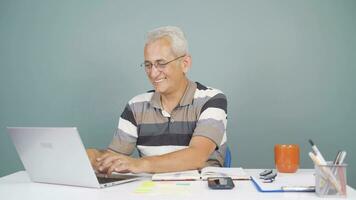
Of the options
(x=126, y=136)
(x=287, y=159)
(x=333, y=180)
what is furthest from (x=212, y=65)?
(x=333, y=180)

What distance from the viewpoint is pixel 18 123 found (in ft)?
9.56

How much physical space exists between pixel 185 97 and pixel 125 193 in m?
0.89

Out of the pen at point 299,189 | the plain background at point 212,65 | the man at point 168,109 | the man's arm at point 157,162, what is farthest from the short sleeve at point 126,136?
the pen at point 299,189

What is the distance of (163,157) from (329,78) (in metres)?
1.60

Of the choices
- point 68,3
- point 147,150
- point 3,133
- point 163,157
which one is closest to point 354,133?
point 147,150

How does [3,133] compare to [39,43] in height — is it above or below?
below

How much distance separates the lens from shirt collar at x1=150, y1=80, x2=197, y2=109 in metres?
2.02

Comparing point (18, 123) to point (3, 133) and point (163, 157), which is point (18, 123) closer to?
point (3, 133)

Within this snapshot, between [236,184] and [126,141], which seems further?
[126,141]

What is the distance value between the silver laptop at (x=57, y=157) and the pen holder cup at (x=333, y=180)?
62 centimetres

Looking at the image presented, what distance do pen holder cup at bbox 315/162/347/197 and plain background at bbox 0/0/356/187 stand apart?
160 cm

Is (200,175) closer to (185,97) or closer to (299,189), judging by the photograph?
(299,189)

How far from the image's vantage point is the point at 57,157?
129cm

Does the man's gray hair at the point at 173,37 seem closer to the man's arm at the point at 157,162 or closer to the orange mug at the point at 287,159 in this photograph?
the man's arm at the point at 157,162
